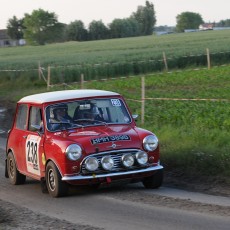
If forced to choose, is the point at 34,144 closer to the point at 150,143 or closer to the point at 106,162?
the point at 106,162

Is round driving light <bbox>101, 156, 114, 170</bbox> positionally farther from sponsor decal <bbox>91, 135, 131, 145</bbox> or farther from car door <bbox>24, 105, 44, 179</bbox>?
car door <bbox>24, 105, 44, 179</bbox>

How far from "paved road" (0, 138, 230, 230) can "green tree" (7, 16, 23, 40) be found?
13714 cm

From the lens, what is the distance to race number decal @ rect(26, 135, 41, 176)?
36.8 feet

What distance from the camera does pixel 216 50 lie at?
51938mm

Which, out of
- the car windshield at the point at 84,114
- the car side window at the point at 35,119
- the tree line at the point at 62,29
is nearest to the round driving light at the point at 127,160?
the car windshield at the point at 84,114

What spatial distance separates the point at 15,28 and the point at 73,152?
5592 inches

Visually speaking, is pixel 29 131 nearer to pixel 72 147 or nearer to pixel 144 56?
pixel 72 147

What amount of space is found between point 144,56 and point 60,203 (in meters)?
41.3

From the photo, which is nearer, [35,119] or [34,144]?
[34,144]

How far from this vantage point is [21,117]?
1237 cm

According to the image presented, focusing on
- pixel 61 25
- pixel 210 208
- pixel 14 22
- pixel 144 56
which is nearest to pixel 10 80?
pixel 144 56

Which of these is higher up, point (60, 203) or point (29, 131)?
point (29, 131)

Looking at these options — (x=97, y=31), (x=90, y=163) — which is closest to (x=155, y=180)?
(x=90, y=163)

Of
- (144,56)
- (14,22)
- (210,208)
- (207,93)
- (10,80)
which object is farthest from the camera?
(14,22)
